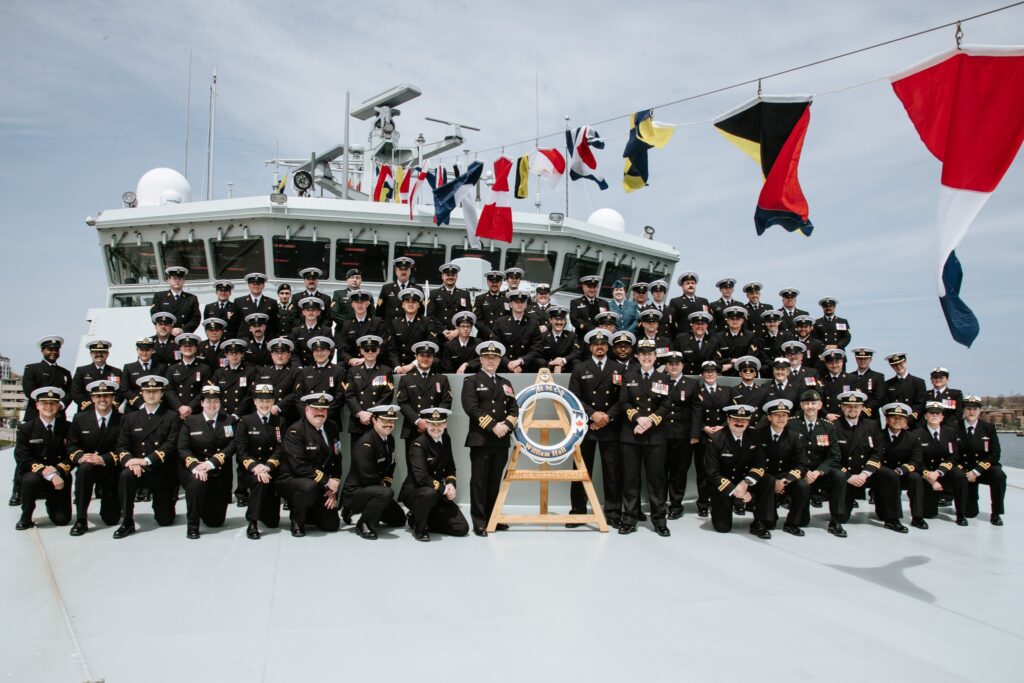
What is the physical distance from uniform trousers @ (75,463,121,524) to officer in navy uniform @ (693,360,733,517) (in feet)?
15.5

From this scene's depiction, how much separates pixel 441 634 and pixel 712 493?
3.17 m

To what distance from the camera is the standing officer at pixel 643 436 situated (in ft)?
18.6

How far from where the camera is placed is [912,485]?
6176 millimetres

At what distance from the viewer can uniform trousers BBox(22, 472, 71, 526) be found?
207 inches

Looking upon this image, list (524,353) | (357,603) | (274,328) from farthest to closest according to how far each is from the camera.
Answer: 1. (274,328)
2. (524,353)
3. (357,603)

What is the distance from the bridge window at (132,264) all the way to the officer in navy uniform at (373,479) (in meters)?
6.19

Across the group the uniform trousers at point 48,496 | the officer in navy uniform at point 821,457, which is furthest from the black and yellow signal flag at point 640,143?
the uniform trousers at point 48,496

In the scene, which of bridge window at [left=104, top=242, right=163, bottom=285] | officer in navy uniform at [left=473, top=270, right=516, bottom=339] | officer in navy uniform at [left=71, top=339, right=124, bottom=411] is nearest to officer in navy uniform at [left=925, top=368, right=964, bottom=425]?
officer in navy uniform at [left=473, top=270, right=516, bottom=339]

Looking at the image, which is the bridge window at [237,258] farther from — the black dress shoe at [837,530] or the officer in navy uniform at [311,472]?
the black dress shoe at [837,530]

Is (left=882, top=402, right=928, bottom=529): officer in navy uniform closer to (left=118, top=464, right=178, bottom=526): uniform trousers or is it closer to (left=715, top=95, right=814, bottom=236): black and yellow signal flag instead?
(left=715, top=95, right=814, bottom=236): black and yellow signal flag

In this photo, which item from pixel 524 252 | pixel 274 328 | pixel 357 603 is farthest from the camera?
pixel 524 252

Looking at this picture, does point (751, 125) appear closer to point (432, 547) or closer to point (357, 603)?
point (432, 547)

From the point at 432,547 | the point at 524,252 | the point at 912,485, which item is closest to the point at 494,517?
the point at 432,547

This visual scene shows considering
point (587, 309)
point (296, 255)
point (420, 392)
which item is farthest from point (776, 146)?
point (296, 255)
